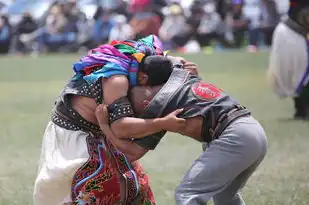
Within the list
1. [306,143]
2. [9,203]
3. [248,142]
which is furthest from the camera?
[306,143]

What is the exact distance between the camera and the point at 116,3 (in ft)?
89.3

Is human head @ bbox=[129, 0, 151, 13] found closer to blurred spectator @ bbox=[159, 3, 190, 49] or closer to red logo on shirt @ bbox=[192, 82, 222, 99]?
red logo on shirt @ bbox=[192, 82, 222, 99]

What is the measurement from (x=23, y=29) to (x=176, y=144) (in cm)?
1748

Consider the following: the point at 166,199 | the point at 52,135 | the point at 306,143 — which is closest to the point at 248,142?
the point at 52,135

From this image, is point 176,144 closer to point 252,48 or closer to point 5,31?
point 252,48

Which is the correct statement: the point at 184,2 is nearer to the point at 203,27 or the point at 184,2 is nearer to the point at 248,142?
the point at 203,27

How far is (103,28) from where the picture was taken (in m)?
25.6

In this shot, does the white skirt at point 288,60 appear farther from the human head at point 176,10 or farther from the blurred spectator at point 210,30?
the blurred spectator at point 210,30

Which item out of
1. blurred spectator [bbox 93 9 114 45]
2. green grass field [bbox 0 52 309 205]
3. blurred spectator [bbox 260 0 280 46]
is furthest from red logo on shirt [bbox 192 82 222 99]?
blurred spectator [bbox 260 0 280 46]

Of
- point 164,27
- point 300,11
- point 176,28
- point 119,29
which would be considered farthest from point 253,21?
point 300,11

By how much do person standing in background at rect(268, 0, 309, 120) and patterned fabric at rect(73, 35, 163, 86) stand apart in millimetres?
6211

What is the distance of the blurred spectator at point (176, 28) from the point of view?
2517 centimetres

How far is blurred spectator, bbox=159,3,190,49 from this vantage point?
991 inches

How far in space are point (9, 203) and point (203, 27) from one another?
1973cm
